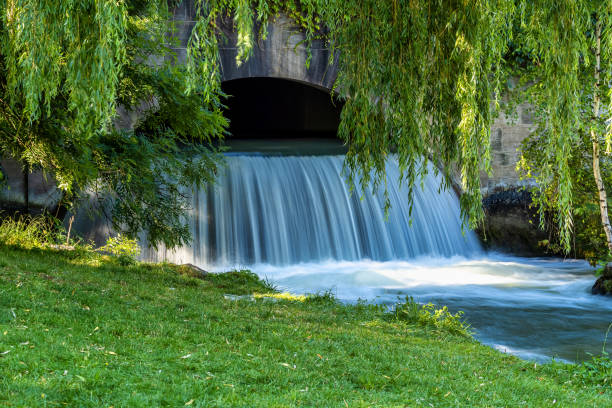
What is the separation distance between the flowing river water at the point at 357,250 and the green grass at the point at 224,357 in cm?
336

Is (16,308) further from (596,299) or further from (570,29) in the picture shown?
(596,299)

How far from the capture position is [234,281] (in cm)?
955

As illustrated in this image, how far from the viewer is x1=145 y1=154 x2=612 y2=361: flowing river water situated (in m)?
10.2

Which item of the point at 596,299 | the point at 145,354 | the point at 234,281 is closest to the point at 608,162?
the point at 596,299

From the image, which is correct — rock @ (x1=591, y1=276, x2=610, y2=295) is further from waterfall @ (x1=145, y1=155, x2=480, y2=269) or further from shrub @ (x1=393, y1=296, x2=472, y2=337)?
shrub @ (x1=393, y1=296, x2=472, y2=337)

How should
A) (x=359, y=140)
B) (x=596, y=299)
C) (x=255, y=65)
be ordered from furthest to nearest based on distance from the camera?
(x=255, y=65) → (x=596, y=299) → (x=359, y=140)

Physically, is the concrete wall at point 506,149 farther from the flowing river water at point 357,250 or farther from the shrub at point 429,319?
the shrub at point 429,319

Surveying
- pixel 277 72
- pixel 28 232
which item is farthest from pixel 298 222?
pixel 28 232

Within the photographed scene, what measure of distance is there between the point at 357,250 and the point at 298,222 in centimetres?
132

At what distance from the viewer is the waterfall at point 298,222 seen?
479 inches

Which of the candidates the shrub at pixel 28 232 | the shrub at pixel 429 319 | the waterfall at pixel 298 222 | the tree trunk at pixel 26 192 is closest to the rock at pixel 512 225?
the waterfall at pixel 298 222

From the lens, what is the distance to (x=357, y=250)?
12.8 m

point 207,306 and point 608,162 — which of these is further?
point 608,162

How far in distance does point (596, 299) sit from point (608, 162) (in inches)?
97.1
